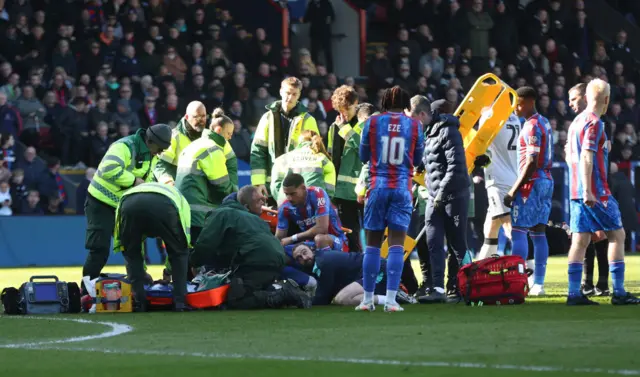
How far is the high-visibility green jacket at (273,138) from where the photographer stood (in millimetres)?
16156

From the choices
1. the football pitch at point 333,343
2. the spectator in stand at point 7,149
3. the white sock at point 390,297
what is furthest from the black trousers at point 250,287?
the spectator in stand at point 7,149

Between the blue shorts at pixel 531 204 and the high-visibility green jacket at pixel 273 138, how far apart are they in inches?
90.8

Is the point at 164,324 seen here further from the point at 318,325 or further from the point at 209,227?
the point at 209,227

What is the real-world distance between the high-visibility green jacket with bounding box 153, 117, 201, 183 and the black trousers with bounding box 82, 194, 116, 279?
1545 millimetres

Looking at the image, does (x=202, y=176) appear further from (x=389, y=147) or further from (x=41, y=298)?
(x=389, y=147)

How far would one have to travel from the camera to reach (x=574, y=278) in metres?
13.3

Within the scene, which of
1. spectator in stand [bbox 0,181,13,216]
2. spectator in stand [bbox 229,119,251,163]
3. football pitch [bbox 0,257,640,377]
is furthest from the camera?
spectator in stand [bbox 229,119,251,163]

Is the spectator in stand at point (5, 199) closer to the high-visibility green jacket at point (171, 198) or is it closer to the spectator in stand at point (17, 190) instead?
the spectator in stand at point (17, 190)

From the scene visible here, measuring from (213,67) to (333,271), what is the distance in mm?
13673

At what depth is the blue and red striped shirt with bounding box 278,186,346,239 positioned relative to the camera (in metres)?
14.6

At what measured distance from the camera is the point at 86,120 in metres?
24.8

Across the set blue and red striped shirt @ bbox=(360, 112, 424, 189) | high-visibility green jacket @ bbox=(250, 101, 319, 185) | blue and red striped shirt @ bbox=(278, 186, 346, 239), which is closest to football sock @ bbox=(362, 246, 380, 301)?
blue and red striped shirt @ bbox=(360, 112, 424, 189)

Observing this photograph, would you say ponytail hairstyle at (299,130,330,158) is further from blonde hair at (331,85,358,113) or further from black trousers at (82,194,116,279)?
black trousers at (82,194,116,279)

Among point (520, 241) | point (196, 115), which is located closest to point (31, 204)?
point (196, 115)
